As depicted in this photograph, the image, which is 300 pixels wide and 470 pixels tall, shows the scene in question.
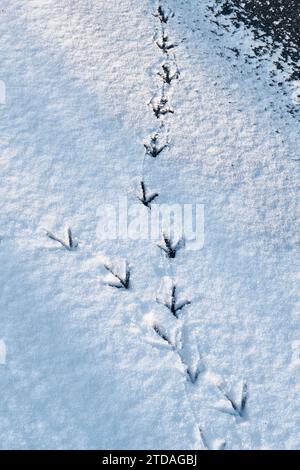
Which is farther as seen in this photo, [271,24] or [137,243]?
[271,24]

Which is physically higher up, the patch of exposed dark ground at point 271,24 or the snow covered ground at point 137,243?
the patch of exposed dark ground at point 271,24

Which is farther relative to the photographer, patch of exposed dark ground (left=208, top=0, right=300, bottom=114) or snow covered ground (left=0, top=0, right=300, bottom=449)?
patch of exposed dark ground (left=208, top=0, right=300, bottom=114)

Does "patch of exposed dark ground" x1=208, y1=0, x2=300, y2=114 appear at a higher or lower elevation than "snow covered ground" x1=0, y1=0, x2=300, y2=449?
higher

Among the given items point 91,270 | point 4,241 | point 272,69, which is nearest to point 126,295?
point 91,270

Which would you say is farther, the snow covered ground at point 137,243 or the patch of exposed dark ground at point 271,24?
the patch of exposed dark ground at point 271,24

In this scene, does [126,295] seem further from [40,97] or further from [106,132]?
A: [40,97]
